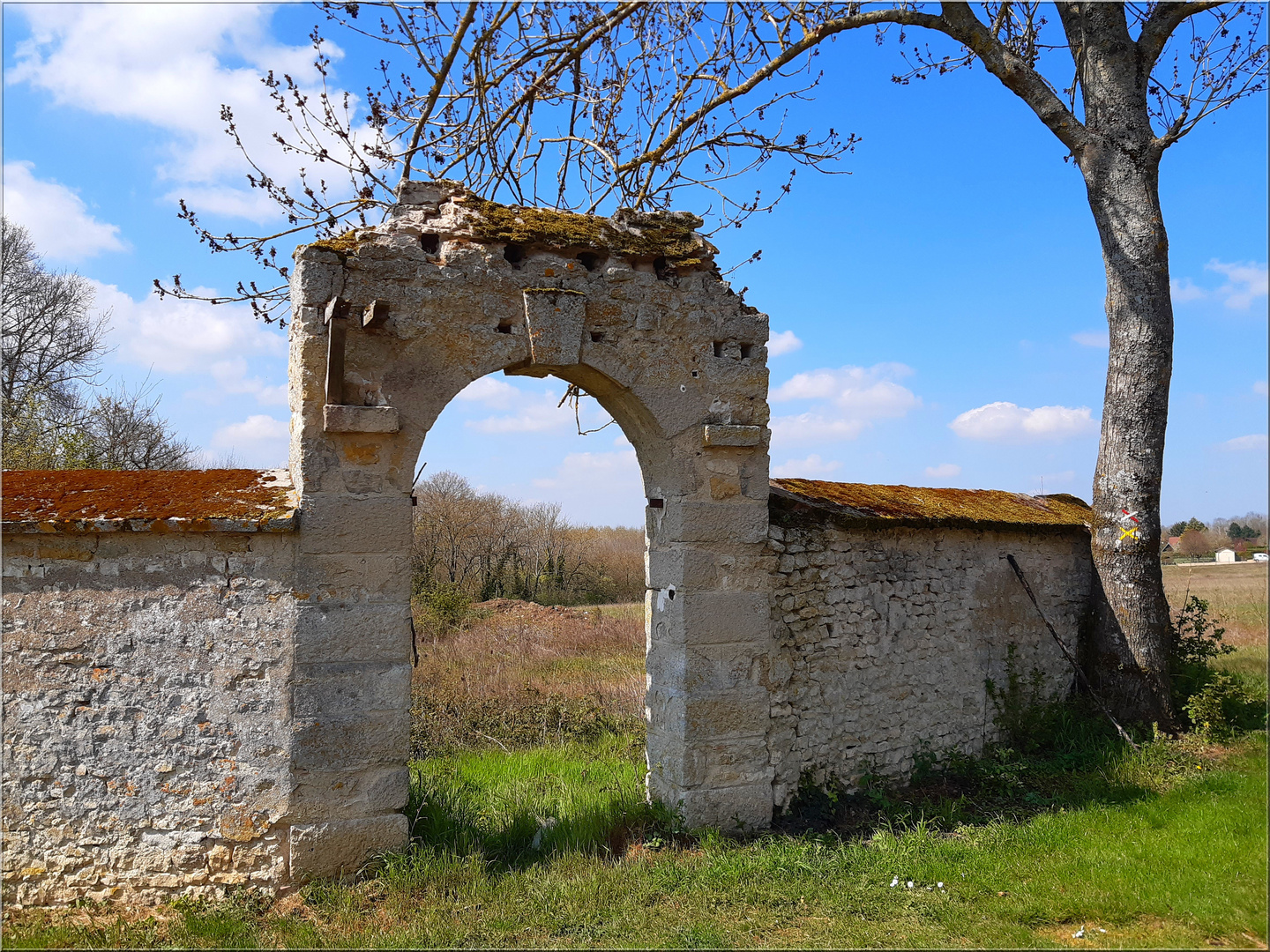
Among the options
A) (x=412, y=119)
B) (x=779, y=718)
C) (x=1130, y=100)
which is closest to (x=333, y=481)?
(x=779, y=718)

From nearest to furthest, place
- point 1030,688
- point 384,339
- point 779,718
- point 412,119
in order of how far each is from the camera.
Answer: point 384,339 → point 779,718 → point 412,119 → point 1030,688

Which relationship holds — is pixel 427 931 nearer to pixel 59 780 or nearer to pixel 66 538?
pixel 59 780

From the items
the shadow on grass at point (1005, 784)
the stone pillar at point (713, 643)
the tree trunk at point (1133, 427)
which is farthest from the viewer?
the tree trunk at point (1133, 427)

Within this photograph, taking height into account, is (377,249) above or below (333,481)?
above

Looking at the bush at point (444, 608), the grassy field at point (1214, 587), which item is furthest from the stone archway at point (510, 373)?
the bush at point (444, 608)

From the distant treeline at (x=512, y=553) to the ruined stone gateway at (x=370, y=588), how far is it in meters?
12.3

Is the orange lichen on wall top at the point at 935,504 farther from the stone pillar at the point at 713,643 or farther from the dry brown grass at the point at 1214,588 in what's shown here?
the dry brown grass at the point at 1214,588

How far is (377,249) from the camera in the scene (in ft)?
14.6

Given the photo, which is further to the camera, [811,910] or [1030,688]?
[1030,688]

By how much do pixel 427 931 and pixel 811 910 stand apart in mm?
1927

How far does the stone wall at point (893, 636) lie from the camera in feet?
17.9

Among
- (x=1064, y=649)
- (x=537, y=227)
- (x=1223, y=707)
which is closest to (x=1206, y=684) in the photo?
(x=1223, y=707)

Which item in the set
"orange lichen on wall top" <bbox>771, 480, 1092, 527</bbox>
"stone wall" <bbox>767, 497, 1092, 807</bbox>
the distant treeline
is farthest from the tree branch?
the distant treeline

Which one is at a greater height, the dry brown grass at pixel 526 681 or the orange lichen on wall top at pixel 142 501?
the orange lichen on wall top at pixel 142 501
